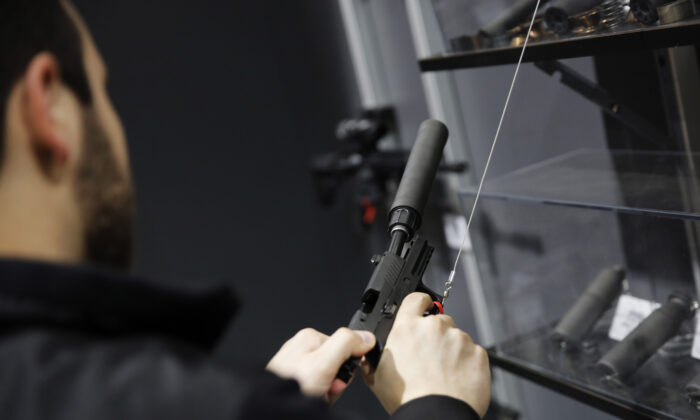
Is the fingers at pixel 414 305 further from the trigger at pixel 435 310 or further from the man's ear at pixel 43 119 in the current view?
the man's ear at pixel 43 119

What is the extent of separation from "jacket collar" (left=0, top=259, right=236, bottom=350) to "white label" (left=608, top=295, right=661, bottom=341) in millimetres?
738

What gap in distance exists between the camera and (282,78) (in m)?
2.07

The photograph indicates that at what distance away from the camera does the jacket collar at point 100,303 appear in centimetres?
40

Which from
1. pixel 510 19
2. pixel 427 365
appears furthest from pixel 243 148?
pixel 427 365

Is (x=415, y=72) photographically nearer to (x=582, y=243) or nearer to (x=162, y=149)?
(x=162, y=149)

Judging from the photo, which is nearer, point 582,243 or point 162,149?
point 582,243

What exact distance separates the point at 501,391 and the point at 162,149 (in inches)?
46.7

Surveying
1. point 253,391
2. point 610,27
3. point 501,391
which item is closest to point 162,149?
point 501,391

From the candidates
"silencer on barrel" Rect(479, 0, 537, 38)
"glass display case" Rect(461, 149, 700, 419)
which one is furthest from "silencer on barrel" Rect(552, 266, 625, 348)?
"silencer on barrel" Rect(479, 0, 537, 38)

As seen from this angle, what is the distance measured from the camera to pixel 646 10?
0.72 m

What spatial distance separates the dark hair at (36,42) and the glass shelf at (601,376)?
2.55ft

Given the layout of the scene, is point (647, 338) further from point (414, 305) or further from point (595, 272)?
point (414, 305)

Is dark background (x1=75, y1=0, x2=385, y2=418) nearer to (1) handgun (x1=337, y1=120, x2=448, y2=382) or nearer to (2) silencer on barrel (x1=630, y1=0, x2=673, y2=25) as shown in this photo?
(1) handgun (x1=337, y1=120, x2=448, y2=382)

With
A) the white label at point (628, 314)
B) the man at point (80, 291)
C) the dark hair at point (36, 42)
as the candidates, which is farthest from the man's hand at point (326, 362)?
the white label at point (628, 314)
